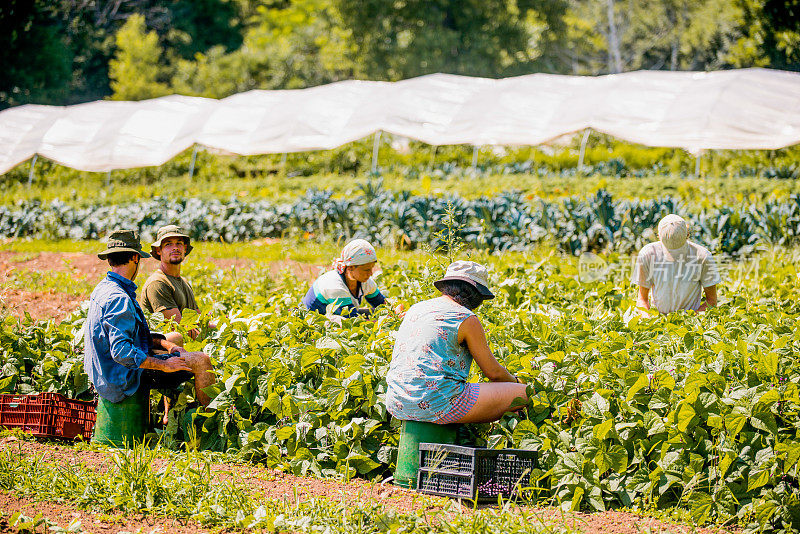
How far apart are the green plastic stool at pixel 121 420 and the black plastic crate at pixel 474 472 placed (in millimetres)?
1811

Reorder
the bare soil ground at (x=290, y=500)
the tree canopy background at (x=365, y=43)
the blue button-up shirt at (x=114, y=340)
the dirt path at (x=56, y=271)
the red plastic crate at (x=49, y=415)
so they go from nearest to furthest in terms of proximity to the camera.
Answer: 1. the bare soil ground at (x=290, y=500)
2. the blue button-up shirt at (x=114, y=340)
3. the red plastic crate at (x=49, y=415)
4. the dirt path at (x=56, y=271)
5. the tree canopy background at (x=365, y=43)

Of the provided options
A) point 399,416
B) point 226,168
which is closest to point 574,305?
point 399,416

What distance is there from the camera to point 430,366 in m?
4.16

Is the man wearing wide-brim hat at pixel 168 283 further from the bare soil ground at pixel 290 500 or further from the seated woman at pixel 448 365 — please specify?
the seated woman at pixel 448 365

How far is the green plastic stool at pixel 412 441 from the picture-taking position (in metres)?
4.21

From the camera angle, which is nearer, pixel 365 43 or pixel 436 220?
pixel 436 220

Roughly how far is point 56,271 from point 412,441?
24.0 feet

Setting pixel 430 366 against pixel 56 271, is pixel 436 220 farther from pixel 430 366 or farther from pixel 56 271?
pixel 430 366

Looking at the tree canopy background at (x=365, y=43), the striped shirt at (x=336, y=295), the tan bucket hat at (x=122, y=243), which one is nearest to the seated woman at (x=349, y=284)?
the striped shirt at (x=336, y=295)

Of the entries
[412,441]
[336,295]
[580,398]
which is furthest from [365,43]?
[412,441]

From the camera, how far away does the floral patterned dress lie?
4.15 metres

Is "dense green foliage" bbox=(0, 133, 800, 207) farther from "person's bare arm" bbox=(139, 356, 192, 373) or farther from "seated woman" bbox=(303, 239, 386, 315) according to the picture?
"person's bare arm" bbox=(139, 356, 192, 373)

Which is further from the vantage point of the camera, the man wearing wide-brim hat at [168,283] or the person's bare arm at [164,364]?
the man wearing wide-brim hat at [168,283]


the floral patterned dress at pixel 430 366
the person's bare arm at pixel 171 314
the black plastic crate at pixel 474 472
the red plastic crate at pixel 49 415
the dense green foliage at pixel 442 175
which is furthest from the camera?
the dense green foliage at pixel 442 175
